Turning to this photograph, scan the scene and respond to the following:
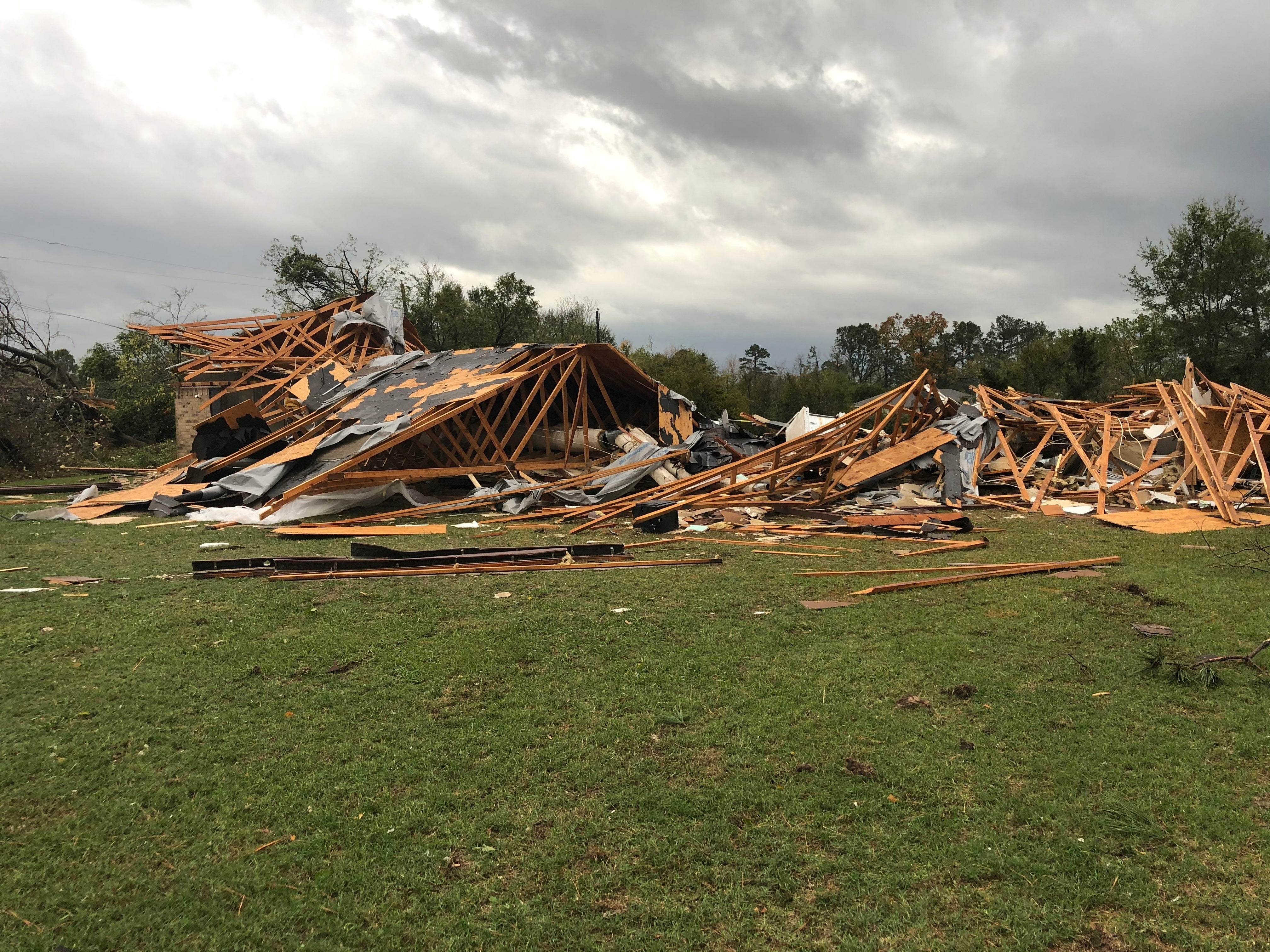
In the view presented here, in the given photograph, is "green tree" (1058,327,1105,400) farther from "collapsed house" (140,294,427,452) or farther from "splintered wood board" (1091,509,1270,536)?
"collapsed house" (140,294,427,452)

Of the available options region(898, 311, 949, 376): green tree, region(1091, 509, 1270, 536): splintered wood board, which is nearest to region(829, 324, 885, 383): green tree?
region(898, 311, 949, 376): green tree

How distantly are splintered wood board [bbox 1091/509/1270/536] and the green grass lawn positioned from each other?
4460mm

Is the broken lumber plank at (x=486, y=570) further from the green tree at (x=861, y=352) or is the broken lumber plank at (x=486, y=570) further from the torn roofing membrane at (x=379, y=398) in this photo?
the green tree at (x=861, y=352)

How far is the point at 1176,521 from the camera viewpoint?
33.4 feet

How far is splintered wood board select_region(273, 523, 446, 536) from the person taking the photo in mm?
9797

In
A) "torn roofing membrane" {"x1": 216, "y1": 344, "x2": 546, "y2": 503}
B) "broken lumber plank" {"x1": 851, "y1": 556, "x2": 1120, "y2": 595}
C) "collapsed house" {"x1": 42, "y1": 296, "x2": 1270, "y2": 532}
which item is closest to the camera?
"broken lumber plank" {"x1": 851, "y1": 556, "x2": 1120, "y2": 595}

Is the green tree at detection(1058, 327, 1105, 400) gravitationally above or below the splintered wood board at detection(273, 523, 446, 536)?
above

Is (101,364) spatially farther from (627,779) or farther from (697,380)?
(627,779)

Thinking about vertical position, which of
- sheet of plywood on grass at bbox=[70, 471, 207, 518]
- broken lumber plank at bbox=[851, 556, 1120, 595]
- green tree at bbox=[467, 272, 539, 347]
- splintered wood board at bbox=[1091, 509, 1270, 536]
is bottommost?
broken lumber plank at bbox=[851, 556, 1120, 595]

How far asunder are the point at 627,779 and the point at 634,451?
1075 cm

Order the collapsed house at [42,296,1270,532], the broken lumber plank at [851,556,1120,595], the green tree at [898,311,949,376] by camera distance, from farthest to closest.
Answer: the green tree at [898,311,949,376] → the collapsed house at [42,296,1270,532] → the broken lumber plank at [851,556,1120,595]

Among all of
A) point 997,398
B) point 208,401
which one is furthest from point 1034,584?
point 208,401

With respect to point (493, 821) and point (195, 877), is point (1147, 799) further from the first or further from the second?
point (195, 877)

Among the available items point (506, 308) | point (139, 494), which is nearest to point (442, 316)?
point (506, 308)
